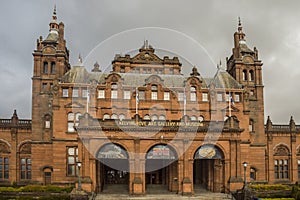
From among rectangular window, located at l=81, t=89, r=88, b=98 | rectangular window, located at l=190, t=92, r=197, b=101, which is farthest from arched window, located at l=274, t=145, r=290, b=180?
rectangular window, located at l=81, t=89, r=88, b=98

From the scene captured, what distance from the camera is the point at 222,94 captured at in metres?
53.1

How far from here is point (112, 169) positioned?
51.3m

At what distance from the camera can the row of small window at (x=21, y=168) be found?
Answer: 2169 inches

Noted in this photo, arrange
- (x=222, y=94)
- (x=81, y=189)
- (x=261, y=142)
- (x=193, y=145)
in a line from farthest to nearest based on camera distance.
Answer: (x=261, y=142), (x=222, y=94), (x=193, y=145), (x=81, y=189)

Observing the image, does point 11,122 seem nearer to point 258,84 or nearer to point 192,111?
point 192,111

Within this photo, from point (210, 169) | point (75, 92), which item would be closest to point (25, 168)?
point (75, 92)

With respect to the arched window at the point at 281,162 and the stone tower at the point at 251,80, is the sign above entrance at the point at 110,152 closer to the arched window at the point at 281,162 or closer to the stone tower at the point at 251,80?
the stone tower at the point at 251,80

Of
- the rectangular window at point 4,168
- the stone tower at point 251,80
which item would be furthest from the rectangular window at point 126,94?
the rectangular window at point 4,168

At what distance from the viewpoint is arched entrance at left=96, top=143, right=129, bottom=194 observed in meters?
39.6

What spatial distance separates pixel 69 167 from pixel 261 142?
30419mm

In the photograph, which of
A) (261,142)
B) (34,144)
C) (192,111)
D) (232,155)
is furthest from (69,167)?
(261,142)

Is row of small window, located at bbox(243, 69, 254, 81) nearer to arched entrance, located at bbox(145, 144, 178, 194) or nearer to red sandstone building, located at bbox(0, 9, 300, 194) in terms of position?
red sandstone building, located at bbox(0, 9, 300, 194)

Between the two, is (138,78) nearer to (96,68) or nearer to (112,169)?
(96,68)

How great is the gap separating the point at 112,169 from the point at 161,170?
7279 millimetres
